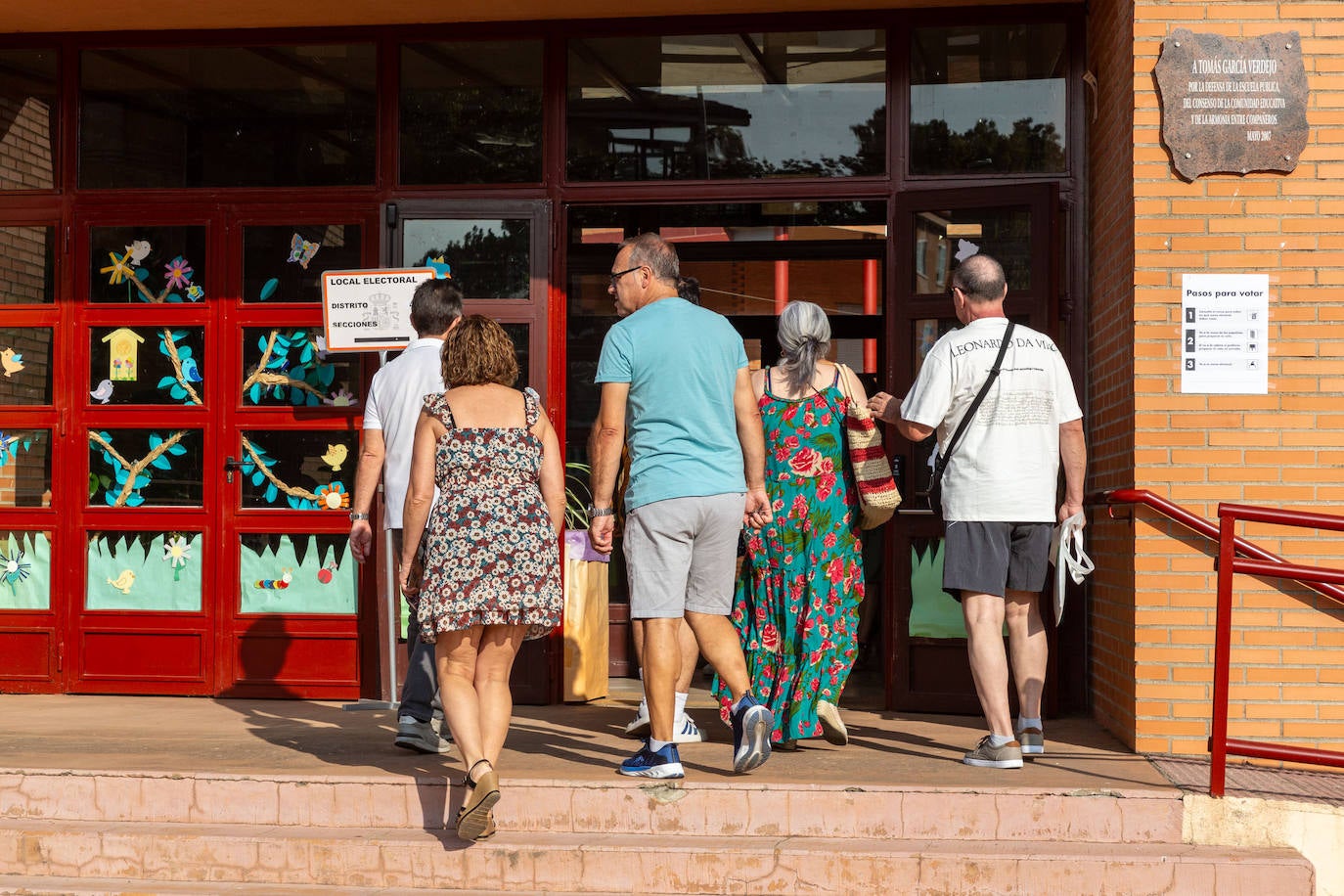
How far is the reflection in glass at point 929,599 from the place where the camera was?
273 inches

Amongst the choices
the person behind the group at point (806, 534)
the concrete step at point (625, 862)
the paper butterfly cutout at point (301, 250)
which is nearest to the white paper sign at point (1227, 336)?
the person behind the group at point (806, 534)

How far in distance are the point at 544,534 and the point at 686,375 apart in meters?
0.73

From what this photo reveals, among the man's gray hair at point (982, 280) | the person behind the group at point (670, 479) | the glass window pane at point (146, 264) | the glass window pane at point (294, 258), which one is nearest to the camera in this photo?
the person behind the group at point (670, 479)

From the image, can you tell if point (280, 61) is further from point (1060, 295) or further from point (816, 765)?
point (816, 765)

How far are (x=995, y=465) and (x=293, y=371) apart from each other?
12.4 feet

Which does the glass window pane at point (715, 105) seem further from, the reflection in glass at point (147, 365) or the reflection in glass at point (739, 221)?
the reflection in glass at point (147, 365)

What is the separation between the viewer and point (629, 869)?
4.80 meters

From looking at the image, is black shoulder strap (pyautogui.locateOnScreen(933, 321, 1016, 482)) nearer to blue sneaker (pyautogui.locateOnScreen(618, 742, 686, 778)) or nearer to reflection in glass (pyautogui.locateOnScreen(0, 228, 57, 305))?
blue sneaker (pyautogui.locateOnScreen(618, 742, 686, 778))

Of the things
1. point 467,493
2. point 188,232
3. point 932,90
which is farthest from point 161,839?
point 932,90

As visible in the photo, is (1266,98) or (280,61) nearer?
(1266,98)

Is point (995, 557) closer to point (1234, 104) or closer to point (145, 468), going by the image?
point (1234, 104)

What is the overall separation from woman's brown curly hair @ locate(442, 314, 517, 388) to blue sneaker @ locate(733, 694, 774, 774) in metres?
1.39

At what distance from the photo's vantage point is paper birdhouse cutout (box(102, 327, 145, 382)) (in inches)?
303

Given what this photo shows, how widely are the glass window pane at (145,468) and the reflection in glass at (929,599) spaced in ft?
11.9
